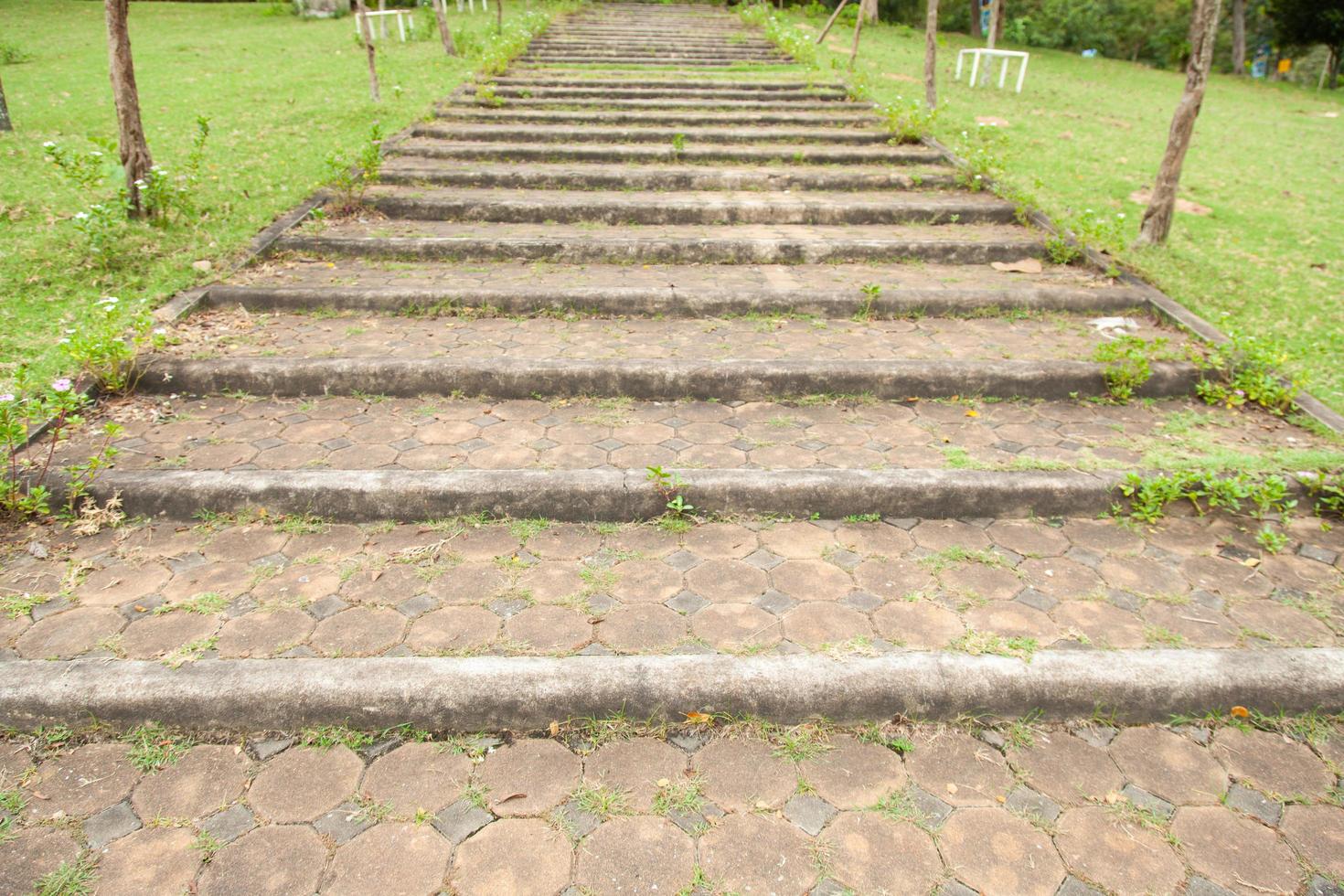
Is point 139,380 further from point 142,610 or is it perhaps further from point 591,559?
point 591,559

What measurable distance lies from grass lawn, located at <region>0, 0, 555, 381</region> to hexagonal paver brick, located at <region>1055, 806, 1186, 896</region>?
16.2 ft

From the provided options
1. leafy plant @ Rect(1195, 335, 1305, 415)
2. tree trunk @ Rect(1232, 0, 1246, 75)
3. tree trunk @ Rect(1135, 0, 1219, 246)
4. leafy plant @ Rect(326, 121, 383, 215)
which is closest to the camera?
leafy plant @ Rect(1195, 335, 1305, 415)

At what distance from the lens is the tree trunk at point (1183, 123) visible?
548 cm

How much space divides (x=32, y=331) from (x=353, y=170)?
10.7 ft

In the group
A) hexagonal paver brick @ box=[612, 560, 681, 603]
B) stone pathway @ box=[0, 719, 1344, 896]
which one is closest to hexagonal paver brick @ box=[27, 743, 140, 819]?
stone pathway @ box=[0, 719, 1344, 896]

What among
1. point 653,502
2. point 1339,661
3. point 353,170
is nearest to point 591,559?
point 653,502

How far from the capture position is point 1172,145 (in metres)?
5.88

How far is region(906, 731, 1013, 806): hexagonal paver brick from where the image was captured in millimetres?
2357

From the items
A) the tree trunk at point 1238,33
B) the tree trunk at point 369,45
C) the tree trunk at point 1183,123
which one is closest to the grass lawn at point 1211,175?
the tree trunk at point 1183,123

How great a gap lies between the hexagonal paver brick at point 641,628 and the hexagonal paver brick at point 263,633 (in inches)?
40.7

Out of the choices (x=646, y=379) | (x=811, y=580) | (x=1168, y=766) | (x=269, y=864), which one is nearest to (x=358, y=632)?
(x=269, y=864)

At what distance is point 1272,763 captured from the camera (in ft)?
8.18

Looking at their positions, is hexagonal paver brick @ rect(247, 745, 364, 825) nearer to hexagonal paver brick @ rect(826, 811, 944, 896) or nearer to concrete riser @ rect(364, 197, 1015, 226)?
hexagonal paver brick @ rect(826, 811, 944, 896)

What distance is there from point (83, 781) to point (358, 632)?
0.84 meters
